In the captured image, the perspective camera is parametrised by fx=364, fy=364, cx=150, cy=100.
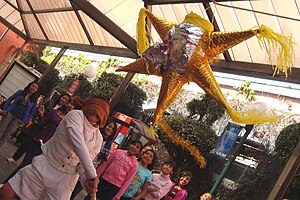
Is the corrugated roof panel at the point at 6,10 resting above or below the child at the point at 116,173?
above

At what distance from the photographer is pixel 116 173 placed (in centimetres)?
392

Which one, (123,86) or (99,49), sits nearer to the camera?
(123,86)

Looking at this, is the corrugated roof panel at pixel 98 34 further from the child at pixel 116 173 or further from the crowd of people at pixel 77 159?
the child at pixel 116 173

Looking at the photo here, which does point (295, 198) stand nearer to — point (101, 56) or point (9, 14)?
point (101, 56)

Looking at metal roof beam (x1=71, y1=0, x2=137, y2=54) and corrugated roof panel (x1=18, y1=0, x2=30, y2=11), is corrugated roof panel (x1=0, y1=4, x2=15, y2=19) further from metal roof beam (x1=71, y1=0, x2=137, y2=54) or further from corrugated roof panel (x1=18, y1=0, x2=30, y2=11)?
metal roof beam (x1=71, y1=0, x2=137, y2=54)

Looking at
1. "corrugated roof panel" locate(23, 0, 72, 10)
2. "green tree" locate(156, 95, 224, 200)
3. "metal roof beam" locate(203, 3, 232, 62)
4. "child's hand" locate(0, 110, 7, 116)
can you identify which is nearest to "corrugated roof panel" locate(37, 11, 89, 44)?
"corrugated roof panel" locate(23, 0, 72, 10)

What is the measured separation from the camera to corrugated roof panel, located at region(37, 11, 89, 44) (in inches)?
411

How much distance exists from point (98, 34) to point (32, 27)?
392 centimetres

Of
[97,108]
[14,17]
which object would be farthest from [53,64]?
[97,108]

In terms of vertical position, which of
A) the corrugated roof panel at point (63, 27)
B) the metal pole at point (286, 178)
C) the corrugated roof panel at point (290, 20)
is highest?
the corrugated roof panel at point (290, 20)

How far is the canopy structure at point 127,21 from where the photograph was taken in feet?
19.1

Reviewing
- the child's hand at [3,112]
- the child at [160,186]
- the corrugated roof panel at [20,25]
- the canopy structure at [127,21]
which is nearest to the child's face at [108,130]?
the child at [160,186]

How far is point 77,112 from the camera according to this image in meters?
2.30

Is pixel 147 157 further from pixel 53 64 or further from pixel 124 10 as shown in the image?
pixel 53 64
